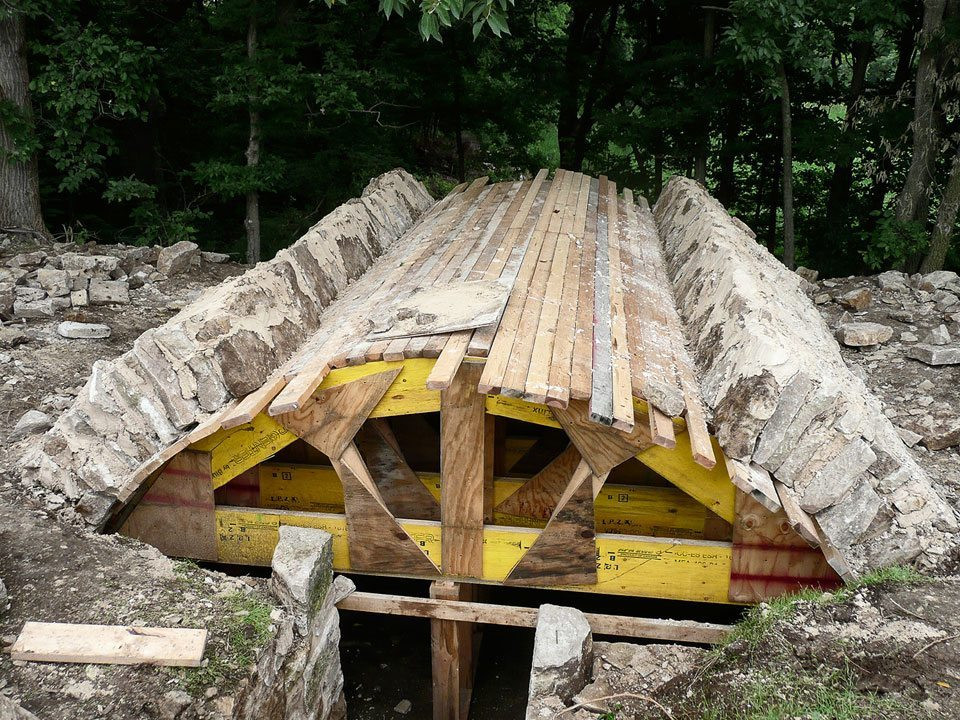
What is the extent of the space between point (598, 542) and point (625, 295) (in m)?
1.94

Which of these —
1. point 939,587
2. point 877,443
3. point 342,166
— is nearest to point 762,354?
point 877,443

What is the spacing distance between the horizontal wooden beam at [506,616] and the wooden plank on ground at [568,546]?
0.21 metres

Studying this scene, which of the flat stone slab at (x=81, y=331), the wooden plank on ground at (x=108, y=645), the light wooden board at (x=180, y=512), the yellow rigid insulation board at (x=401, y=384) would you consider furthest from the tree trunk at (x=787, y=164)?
the wooden plank on ground at (x=108, y=645)

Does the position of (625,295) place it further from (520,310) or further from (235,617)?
(235,617)

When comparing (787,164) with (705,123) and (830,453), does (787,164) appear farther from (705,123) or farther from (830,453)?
(830,453)

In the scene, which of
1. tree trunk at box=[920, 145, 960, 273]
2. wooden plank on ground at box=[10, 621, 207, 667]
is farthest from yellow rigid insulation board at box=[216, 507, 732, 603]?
tree trunk at box=[920, 145, 960, 273]

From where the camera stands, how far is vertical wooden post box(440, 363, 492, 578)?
4.39 metres

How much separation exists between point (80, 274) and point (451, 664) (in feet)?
18.7

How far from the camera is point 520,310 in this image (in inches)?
198

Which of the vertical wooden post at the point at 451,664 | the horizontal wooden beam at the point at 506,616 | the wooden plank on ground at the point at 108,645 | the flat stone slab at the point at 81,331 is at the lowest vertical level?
the vertical wooden post at the point at 451,664

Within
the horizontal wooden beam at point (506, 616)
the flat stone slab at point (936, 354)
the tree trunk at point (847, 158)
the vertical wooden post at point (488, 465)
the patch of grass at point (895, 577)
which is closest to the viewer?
the patch of grass at point (895, 577)

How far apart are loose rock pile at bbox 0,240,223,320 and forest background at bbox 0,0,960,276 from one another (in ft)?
3.78

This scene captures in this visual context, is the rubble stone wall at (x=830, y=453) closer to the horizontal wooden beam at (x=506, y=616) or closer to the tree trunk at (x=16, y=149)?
the horizontal wooden beam at (x=506, y=616)

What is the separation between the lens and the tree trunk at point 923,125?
9094 millimetres
